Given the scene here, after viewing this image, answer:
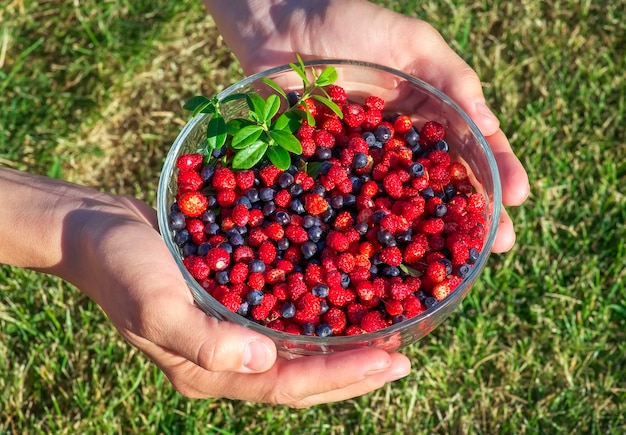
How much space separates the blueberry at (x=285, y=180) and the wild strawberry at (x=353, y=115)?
32 cm

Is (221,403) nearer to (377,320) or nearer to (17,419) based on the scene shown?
(17,419)

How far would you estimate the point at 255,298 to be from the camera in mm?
2176

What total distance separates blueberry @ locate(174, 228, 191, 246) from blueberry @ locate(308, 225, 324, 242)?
0.38 metres

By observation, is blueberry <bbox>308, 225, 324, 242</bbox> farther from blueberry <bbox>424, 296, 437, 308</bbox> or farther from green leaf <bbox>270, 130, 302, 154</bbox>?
blueberry <bbox>424, 296, 437, 308</bbox>

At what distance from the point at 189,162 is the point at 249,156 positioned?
25 cm

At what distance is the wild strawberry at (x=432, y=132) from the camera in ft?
8.29

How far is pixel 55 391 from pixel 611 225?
2.55m

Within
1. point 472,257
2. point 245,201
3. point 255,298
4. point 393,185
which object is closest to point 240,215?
point 245,201

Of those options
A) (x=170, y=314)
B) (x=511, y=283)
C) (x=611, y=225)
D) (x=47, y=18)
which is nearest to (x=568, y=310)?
(x=511, y=283)

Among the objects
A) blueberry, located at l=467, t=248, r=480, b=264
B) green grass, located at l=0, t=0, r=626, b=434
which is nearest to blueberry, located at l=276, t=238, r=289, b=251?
blueberry, located at l=467, t=248, r=480, b=264

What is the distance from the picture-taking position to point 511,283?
11.0ft

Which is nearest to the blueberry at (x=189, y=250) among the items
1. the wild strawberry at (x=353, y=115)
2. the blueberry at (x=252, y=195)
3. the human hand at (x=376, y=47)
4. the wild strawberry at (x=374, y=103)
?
the blueberry at (x=252, y=195)

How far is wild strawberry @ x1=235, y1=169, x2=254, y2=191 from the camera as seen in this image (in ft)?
7.80

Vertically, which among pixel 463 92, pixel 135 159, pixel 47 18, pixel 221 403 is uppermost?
pixel 463 92
